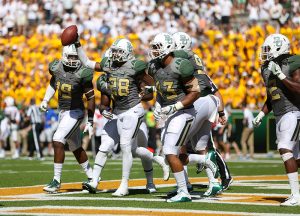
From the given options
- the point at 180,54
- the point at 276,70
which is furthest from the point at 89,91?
the point at 276,70

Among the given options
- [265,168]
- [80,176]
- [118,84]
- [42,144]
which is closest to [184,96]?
[118,84]

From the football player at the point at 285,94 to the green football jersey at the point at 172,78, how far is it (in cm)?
90

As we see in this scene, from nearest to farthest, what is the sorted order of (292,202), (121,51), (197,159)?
(292,202), (197,159), (121,51)

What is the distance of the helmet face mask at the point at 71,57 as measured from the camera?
12.0 m

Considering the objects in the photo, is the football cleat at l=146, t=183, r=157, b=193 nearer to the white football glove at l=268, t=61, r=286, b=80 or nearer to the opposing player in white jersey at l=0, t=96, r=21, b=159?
the white football glove at l=268, t=61, r=286, b=80

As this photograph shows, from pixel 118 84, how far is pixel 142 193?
147cm

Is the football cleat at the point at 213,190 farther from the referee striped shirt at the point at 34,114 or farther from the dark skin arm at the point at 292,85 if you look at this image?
the referee striped shirt at the point at 34,114

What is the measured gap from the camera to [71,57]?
12055 millimetres

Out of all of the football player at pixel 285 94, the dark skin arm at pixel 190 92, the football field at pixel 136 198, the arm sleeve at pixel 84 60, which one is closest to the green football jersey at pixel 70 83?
the arm sleeve at pixel 84 60

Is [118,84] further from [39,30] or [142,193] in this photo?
[39,30]

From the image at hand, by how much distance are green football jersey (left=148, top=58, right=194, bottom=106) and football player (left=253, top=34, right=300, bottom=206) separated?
0.90m

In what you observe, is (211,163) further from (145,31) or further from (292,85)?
(145,31)

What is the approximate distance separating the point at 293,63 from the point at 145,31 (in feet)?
61.0

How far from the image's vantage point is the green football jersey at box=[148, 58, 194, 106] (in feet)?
33.2
